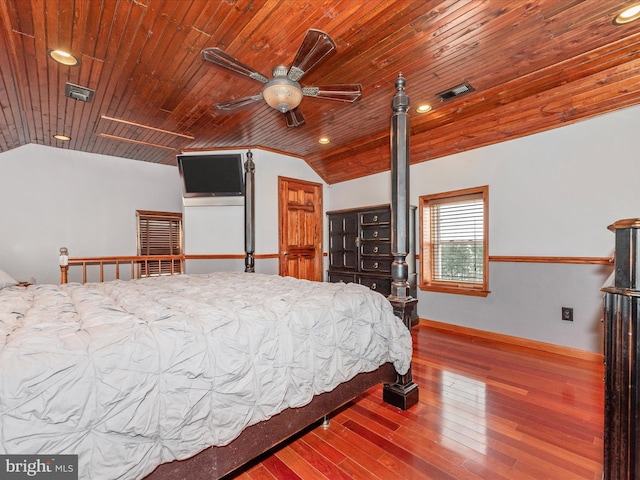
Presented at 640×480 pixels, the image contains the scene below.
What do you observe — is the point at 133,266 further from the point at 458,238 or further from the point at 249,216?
the point at 458,238

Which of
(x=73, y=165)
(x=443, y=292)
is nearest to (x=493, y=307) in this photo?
(x=443, y=292)

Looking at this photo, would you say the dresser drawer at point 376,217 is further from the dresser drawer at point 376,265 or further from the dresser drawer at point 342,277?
the dresser drawer at point 342,277

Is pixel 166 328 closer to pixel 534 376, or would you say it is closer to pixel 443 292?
pixel 534 376

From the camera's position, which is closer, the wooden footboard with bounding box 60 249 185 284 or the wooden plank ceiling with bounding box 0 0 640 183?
the wooden plank ceiling with bounding box 0 0 640 183

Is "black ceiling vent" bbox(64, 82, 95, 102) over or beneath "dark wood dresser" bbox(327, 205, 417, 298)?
over

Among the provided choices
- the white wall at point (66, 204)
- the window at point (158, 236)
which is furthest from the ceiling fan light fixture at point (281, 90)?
the white wall at point (66, 204)

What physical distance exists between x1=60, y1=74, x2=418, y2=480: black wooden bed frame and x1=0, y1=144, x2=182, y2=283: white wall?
15.4ft

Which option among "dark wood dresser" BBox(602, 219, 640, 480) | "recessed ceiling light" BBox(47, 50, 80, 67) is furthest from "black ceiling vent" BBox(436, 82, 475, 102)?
"recessed ceiling light" BBox(47, 50, 80, 67)

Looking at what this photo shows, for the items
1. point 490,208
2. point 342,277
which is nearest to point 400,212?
point 490,208

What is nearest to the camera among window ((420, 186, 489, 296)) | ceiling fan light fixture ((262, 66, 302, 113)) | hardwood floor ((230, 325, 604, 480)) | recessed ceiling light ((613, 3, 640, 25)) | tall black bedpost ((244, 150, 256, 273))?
hardwood floor ((230, 325, 604, 480))

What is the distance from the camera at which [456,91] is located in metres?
2.86

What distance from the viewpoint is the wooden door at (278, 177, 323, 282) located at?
4.75 meters

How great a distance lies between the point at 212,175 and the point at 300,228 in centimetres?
161

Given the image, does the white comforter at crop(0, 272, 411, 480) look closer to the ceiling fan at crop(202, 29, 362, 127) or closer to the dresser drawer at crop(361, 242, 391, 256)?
the ceiling fan at crop(202, 29, 362, 127)
